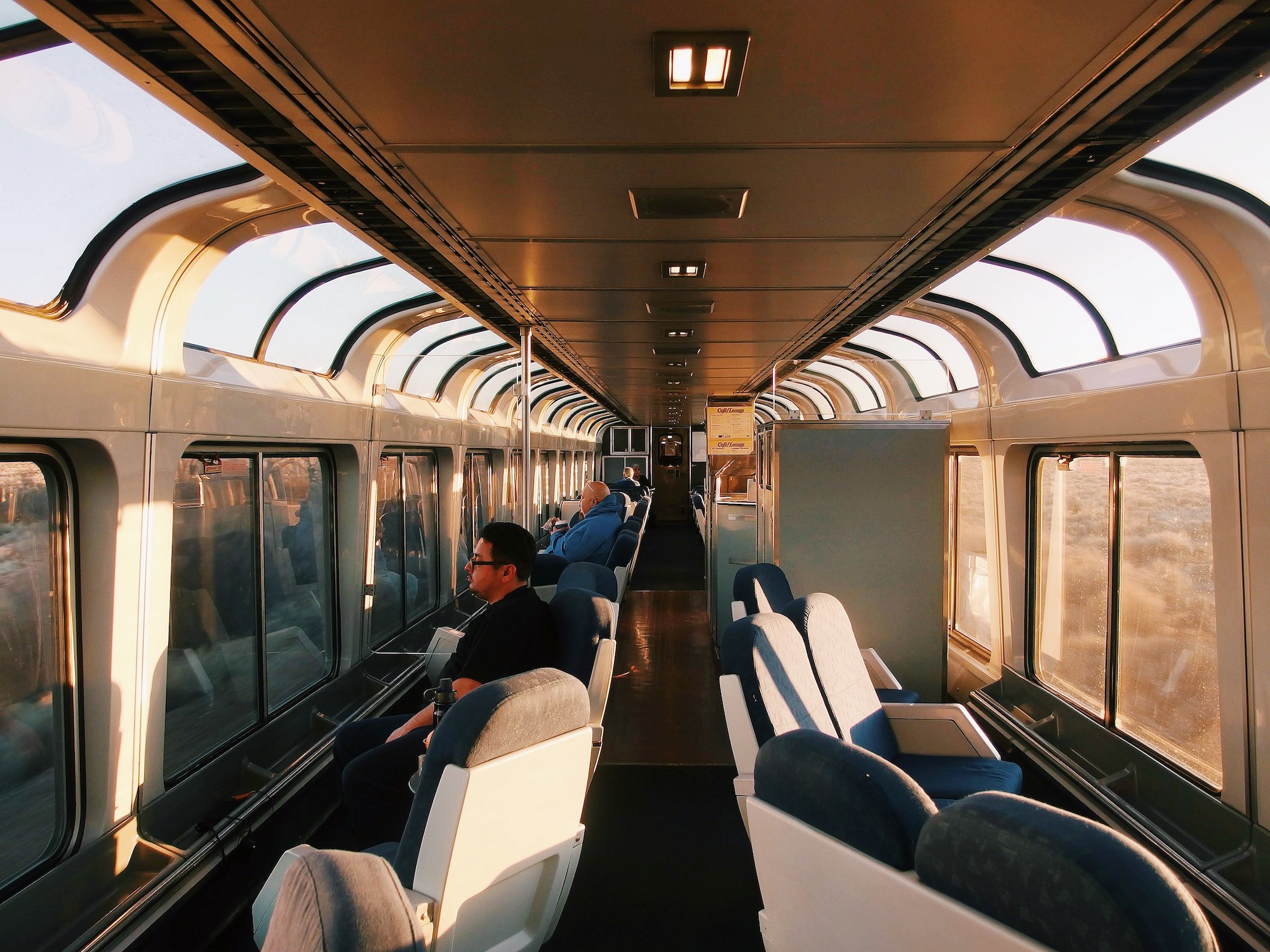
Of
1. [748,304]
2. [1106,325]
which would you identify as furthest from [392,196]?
[1106,325]

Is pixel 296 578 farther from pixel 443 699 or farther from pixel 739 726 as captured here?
pixel 739 726

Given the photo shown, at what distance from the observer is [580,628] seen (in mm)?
3883

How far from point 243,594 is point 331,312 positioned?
1.99 m

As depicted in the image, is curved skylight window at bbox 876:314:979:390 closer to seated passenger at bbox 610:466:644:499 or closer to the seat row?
the seat row

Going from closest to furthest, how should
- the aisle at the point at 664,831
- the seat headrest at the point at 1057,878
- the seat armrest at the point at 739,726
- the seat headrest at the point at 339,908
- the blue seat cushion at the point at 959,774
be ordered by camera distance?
the seat headrest at the point at 1057,878, the seat headrest at the point at 339,908, the seat armrest at the point at 739,726, the aisle at the point at 664,831, the blue seat cushion at the point at 959,774

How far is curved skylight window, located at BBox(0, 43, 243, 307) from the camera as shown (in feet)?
7.92

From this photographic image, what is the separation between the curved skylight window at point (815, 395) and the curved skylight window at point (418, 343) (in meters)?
6.46

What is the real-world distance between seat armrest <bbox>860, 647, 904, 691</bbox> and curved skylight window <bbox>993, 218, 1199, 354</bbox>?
218cm

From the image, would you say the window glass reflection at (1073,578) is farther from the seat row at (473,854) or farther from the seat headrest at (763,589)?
the seat row at (473,854)

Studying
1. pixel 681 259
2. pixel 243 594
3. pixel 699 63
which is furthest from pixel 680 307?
pixel 699 63

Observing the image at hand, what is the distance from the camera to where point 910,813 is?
65.7 inches

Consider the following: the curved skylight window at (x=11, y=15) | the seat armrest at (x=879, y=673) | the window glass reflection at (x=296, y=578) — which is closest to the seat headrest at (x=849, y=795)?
the curved skylight window at (x=11, y=15)

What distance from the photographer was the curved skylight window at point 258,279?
156 inches

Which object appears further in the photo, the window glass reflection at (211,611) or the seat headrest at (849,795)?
the window glass reflection at (211,611)
